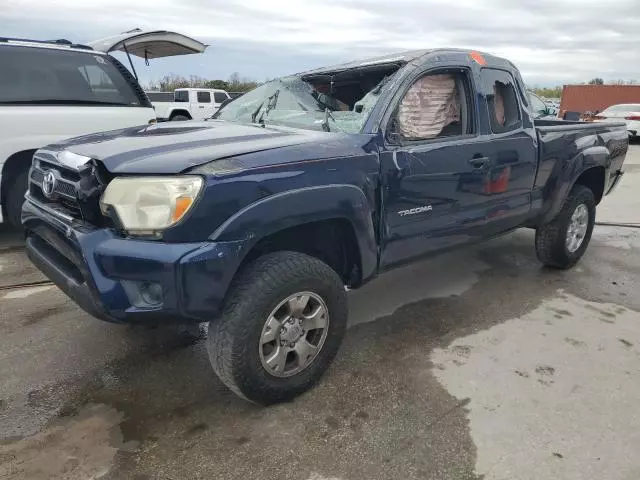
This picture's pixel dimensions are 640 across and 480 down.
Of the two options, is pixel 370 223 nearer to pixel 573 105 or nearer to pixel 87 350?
pixel 87 350

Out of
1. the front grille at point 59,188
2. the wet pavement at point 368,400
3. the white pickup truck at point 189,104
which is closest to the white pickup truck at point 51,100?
the wet pavement at point 368,400

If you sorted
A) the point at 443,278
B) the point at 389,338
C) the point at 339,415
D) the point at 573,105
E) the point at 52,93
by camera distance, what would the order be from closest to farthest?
the point at 339,415 < the point at 389,338 < the point at 443,278 < the point at 52,93 < the point at 573,105

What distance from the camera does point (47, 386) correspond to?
2760 millimetres

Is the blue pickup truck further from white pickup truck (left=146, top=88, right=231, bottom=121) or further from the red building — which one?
the red building

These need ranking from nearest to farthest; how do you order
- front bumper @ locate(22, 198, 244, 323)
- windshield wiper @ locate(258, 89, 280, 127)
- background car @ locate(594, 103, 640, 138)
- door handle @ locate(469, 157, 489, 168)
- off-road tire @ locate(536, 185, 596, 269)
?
front bumper @ locate(22, 198, 244, 323), door handle @ locate(469, 157, 489, 168), windshield wiper @ locate(258, 89, 280, 127), off-road tire @ locate(536, 185, 596, 269), background car @ locate(594, 103, 640, 138)

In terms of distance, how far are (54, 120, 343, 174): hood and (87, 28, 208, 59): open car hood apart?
11.5ft

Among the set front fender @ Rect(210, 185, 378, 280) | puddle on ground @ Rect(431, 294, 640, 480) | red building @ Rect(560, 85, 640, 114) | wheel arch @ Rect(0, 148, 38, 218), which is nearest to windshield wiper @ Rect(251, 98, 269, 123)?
front fender @ Rect(210, 185, 378, 280)

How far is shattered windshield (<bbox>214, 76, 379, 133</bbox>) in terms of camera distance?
301cm

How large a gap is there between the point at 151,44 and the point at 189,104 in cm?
1291

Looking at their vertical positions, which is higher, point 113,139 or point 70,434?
point 113,139

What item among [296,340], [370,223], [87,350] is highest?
[370,223]

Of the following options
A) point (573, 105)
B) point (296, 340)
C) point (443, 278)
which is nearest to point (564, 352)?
point (443, 278)

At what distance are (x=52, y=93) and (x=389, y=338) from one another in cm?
398

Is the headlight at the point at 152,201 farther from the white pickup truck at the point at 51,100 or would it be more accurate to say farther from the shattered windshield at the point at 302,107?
the white pickup truck at the point at 51,100
